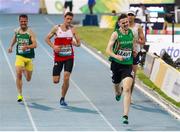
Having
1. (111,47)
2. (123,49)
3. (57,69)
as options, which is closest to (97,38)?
(57,69)

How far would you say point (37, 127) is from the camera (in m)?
13.5

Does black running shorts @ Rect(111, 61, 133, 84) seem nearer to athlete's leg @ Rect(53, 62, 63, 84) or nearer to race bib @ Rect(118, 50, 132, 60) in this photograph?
race bib @ Rect(118, 50, 132, 60)

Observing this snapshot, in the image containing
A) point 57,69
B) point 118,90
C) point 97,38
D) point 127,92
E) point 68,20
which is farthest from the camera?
point 97,38

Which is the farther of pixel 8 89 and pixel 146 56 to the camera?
pixel 146 56

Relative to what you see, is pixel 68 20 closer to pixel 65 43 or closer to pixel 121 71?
pixel 65 43

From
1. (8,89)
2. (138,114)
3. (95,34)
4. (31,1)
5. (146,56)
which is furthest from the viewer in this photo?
(31,1)

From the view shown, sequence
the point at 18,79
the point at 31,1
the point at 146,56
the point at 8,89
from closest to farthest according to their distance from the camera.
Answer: the point at 18,79, the point at 8,89, the point at 146,56, the point at 31,1

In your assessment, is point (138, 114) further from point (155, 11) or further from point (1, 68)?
point (155, 11)

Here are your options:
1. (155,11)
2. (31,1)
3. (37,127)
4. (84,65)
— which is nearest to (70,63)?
(37,127)

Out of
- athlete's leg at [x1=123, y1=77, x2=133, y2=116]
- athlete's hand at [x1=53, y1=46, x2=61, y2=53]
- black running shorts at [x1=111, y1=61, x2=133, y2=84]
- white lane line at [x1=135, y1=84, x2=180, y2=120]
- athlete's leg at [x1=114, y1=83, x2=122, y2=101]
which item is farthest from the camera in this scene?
athlete's hand at [x1=53, y1=46, x2=61, y2=53]

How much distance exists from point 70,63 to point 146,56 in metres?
6.57

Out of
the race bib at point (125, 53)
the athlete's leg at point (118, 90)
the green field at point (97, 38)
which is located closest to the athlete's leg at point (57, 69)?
the athlete's leg at point (118, 90)

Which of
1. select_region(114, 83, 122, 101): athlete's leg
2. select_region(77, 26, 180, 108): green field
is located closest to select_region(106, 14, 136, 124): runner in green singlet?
select_region(114, 83, 122, 101): athlete's leg

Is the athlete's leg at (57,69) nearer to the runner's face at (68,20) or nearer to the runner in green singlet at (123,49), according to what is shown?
the runner's face at (68,20)
